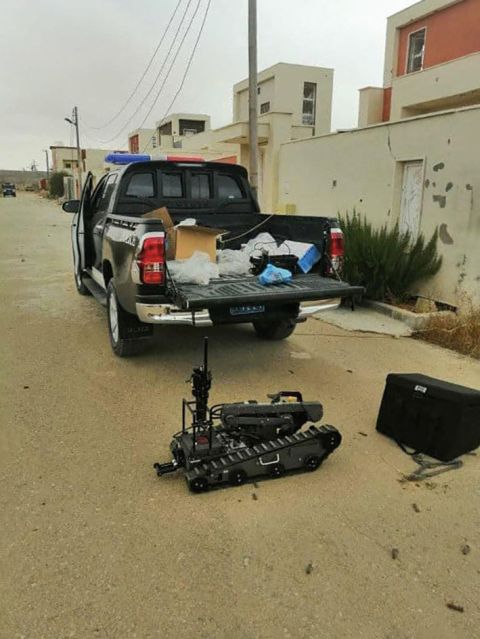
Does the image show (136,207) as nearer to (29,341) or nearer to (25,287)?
(29,341)

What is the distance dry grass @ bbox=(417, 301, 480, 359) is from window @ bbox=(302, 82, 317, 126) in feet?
78.4

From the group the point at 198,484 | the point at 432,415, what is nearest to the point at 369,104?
the point at 432,415

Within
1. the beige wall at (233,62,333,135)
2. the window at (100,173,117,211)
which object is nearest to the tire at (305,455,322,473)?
the window at (100,173,117,211)

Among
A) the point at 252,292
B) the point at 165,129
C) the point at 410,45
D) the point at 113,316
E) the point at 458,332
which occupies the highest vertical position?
the point at 165,129

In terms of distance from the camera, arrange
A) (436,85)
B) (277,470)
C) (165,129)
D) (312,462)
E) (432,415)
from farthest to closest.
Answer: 1. (165,129)
2. (436,85)
3. (432,415)
4. (312,462)
5. (277,470)

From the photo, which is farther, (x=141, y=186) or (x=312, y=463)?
(x=141, y=186)

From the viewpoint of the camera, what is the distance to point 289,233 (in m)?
6.11

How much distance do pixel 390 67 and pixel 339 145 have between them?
41.0 feet

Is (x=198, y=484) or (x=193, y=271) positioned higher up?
(x=193, y=271)

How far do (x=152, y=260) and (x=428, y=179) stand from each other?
505 cm

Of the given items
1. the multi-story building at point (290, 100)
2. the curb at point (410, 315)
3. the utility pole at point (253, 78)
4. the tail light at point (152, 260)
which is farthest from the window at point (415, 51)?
the tail light at point (152, 260)

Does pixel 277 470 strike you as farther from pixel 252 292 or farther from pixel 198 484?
pixel 252 292

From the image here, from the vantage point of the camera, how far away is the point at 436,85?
668 inches

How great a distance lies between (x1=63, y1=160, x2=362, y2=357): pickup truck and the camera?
180 inches
